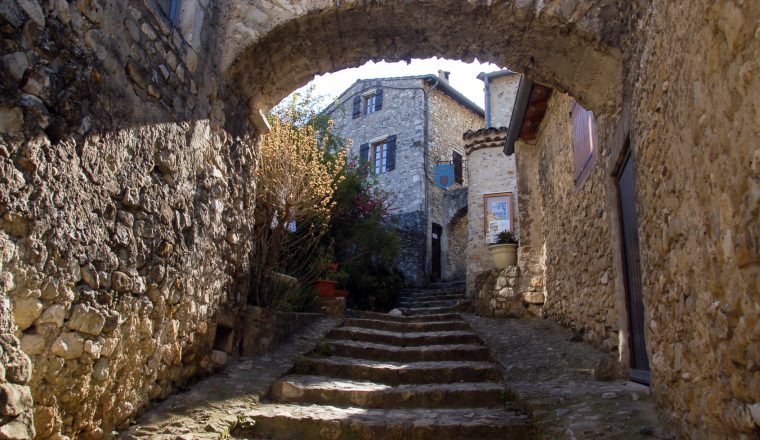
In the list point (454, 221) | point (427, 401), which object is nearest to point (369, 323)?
point (427, 401)

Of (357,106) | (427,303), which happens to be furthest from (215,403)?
(357,106)

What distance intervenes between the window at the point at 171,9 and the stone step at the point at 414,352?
11.1 ft

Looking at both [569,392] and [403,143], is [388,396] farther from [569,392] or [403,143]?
[403,143]

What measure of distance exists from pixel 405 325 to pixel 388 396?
2871 millimetres

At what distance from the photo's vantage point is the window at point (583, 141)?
16.3 feet

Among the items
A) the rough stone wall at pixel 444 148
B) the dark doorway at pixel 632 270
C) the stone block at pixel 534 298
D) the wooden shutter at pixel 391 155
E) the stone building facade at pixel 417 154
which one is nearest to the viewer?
the dark doorway at pixel 632 270

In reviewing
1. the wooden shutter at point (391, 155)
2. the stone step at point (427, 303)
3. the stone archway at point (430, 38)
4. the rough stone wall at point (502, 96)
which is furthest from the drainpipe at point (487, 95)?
the stone archway at point (430, 38)

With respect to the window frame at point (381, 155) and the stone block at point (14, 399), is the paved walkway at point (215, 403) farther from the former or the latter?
the window frame at point (381, 155)

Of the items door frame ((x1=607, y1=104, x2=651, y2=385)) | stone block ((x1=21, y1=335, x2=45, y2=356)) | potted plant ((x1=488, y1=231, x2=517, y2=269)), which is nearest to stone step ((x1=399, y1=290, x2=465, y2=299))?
potted plant ((x1=488, y1=231, x2=517, y2=269))

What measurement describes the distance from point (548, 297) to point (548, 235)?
0.84 m

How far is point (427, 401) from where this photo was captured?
4.11 meters

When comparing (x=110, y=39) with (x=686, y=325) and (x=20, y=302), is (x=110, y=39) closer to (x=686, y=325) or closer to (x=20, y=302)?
(x=20, y=302)

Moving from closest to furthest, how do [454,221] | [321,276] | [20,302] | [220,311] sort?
[20,302]
[220,311]
[321,276]
[454,221]

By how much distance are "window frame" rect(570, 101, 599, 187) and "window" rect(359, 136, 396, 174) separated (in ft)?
36.8
